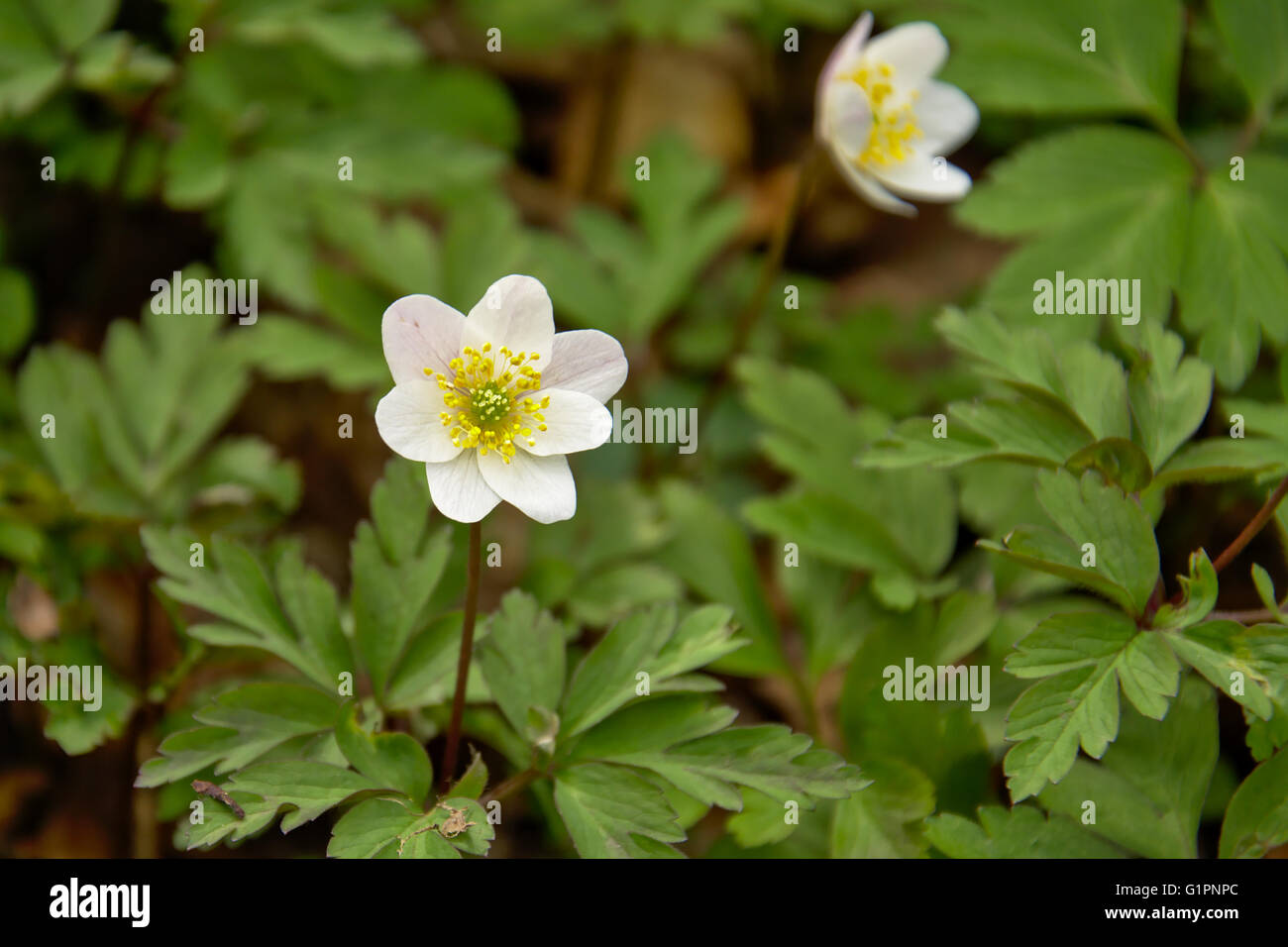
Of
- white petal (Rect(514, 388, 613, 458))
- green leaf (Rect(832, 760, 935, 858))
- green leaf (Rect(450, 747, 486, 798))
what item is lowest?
green leaf (Rect(832, 760, 935, 858))

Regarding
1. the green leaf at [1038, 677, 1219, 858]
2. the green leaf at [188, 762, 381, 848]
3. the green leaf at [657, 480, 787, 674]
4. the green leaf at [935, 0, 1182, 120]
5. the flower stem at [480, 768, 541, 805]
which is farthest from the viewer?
the green leaf at [935, 0, 1182, 120]

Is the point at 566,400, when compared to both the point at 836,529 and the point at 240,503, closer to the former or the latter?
the point at 836,529

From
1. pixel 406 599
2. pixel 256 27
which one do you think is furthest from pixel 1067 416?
pixel 256 27

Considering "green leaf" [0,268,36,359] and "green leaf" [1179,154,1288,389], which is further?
"green leaf" [0,268,36,359]

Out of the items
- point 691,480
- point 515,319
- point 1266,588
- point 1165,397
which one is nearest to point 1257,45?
point 1165,397

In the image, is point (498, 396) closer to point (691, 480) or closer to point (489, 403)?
point (489, 403)

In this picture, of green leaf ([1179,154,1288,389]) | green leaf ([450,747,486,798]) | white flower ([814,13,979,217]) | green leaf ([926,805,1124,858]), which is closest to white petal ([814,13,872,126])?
white flower ([814,13,979,217])

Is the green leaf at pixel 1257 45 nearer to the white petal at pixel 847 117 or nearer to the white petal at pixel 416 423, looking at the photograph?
the white petal at pixel 847 117

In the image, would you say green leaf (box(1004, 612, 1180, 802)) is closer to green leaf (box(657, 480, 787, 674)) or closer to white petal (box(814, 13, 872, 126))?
green leaf (box(657, 480, 787, 674))
